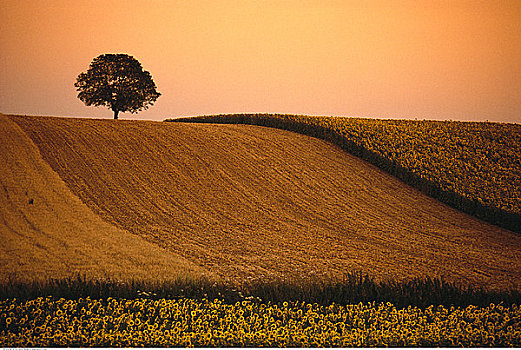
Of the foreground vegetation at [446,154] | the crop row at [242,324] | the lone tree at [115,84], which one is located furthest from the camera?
the lone tree at [115,84]

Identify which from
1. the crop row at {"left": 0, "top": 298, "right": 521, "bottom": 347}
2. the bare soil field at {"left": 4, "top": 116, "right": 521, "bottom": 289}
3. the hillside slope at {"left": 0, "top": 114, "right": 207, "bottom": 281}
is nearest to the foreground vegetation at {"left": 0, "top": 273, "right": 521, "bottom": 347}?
the crop row at {"left": 0, "top": 298, "right": 521, "bottom": 347}

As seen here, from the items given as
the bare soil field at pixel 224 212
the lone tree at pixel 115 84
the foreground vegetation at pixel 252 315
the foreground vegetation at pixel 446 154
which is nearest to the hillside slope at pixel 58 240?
the bare soil field at pixel 224 212

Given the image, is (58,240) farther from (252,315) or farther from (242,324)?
(242,324)

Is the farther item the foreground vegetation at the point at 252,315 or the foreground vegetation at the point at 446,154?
the foreground vegetation at the point at 446,154

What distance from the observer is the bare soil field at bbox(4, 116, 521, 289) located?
36.6 feet

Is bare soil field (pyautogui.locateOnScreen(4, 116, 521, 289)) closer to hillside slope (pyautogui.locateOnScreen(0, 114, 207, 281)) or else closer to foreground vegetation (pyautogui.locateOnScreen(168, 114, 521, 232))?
hillside slope (pyautogui.locateOnScreen(0, 114, 207, 281))

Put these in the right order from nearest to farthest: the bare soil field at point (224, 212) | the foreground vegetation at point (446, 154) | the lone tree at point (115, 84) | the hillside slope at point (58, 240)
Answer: the hillside slope at point (58, 240), the bare soil field at point (224, 212), the foreground vegetation at point (446, 154), the lone tree at point (115, 84)

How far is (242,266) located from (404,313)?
4013mm

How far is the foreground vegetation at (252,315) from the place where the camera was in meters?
6.60

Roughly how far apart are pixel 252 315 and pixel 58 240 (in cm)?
623

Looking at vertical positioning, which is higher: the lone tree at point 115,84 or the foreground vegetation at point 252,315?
the lone tree at point 115,84

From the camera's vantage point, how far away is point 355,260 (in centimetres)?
1176

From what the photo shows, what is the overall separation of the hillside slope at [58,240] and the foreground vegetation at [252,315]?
3.72ft

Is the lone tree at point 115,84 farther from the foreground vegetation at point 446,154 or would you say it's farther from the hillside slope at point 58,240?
the hillside slope at point 58,240
